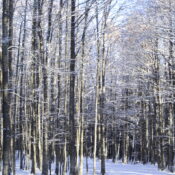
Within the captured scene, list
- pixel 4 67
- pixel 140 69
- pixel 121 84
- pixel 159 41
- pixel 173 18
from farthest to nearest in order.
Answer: pixel 121 84, pixel 140 69, pixel 159 41, pixel 173 18, pixel 4 67

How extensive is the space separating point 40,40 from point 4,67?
7.81 metres

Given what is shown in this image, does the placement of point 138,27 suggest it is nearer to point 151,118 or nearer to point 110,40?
point 110,40

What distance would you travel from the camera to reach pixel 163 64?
105 feet

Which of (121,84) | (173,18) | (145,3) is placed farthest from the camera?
(121,84)

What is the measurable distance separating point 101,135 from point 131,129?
→ 26.9 metres

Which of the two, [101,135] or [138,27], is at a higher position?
[138,27]

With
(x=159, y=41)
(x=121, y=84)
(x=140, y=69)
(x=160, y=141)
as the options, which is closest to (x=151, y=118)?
(x=121, y=84)

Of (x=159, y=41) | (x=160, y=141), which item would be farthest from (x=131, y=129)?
(x=159, y=41)

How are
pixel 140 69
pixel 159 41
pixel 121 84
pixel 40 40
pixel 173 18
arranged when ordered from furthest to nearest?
pixel 121 84 < pixel 140 69 < pixel 159 41 < pixel 173 18 < pixel 40 40

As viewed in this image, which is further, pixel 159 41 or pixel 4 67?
pixel 159 41

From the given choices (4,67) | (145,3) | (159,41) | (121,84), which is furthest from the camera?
(121,84)

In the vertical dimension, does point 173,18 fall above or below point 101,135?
above

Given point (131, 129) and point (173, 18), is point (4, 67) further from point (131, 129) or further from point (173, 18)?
point (131, 129)

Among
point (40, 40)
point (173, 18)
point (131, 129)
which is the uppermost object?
point (173, 18)
